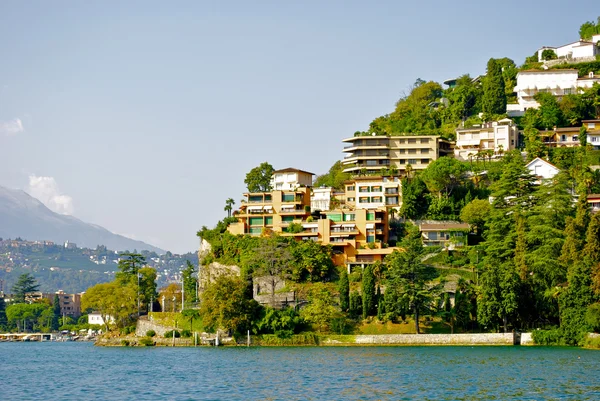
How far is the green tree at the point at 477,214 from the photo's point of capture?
100m

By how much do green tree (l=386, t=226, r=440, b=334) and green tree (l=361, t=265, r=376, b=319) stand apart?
2.01 meters

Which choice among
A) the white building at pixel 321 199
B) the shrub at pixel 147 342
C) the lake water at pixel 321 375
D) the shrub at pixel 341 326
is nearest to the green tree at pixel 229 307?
the lake water at pixel 321 375

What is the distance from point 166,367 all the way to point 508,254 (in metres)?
39.0

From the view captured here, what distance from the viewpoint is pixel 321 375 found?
189 feet

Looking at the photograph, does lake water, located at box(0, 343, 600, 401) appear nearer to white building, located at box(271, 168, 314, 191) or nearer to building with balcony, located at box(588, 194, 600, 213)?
building with balcony, located at box(588, 194, 600, 213)

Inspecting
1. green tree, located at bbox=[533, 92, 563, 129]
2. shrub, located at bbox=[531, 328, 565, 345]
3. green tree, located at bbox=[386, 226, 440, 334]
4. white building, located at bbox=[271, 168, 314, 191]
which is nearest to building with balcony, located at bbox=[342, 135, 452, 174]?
white building, located at bbox=[271, 168, 314, 191]

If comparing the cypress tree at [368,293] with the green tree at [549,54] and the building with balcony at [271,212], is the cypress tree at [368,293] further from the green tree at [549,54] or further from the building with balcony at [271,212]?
the green tree at [549,54]

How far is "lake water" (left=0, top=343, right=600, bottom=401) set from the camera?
4869cm

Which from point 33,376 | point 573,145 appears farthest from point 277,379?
point 573,145

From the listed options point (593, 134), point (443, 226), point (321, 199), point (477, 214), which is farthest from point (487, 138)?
point (321, 199)

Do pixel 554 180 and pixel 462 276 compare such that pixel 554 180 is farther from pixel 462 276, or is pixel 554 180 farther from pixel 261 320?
pixel 261 320

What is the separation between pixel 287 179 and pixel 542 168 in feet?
108

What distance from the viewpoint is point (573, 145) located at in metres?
116

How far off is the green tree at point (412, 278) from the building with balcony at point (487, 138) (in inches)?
1299
